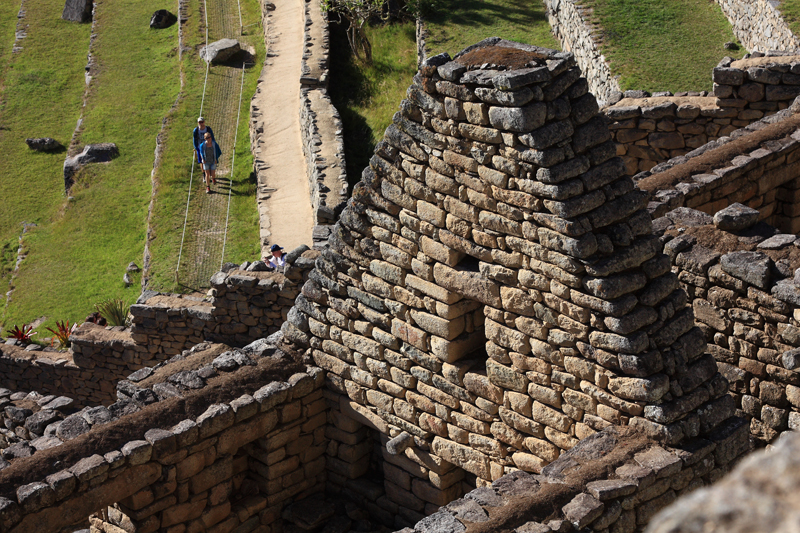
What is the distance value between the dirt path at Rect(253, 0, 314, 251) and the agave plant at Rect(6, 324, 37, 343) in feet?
15.2

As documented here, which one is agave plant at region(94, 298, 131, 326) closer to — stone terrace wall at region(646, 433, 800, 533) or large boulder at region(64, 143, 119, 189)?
large boulder at region(64, 143, 119, 189)

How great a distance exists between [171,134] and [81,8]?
44.8 feet

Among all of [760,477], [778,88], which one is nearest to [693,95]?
[778,88]

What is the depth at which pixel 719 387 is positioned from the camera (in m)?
6.66

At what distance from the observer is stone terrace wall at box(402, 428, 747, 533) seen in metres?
→ 6.00

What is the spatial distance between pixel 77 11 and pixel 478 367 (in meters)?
32.6

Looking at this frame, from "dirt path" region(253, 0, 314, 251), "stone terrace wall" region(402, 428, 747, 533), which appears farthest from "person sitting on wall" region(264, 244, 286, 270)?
"stone terrace wall" region(402, 428, 747, 533)

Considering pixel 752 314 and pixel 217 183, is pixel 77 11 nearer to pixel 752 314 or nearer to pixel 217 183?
pixel 217 183

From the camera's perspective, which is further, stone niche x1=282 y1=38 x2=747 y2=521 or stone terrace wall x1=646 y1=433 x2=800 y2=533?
stone niche x1=282 y1=38 x2=747 y2=521

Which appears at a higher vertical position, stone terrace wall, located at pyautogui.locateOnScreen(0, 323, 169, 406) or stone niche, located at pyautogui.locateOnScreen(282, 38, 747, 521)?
A: stone niche, located at pyautogui.locateOnScreen(282, 38, 747, 521)

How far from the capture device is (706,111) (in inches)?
557

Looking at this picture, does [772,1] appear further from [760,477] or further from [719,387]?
[760,477]

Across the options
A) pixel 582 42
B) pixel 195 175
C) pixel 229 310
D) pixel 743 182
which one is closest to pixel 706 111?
pixel 743 182

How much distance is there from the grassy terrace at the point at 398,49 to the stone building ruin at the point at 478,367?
575 inches
